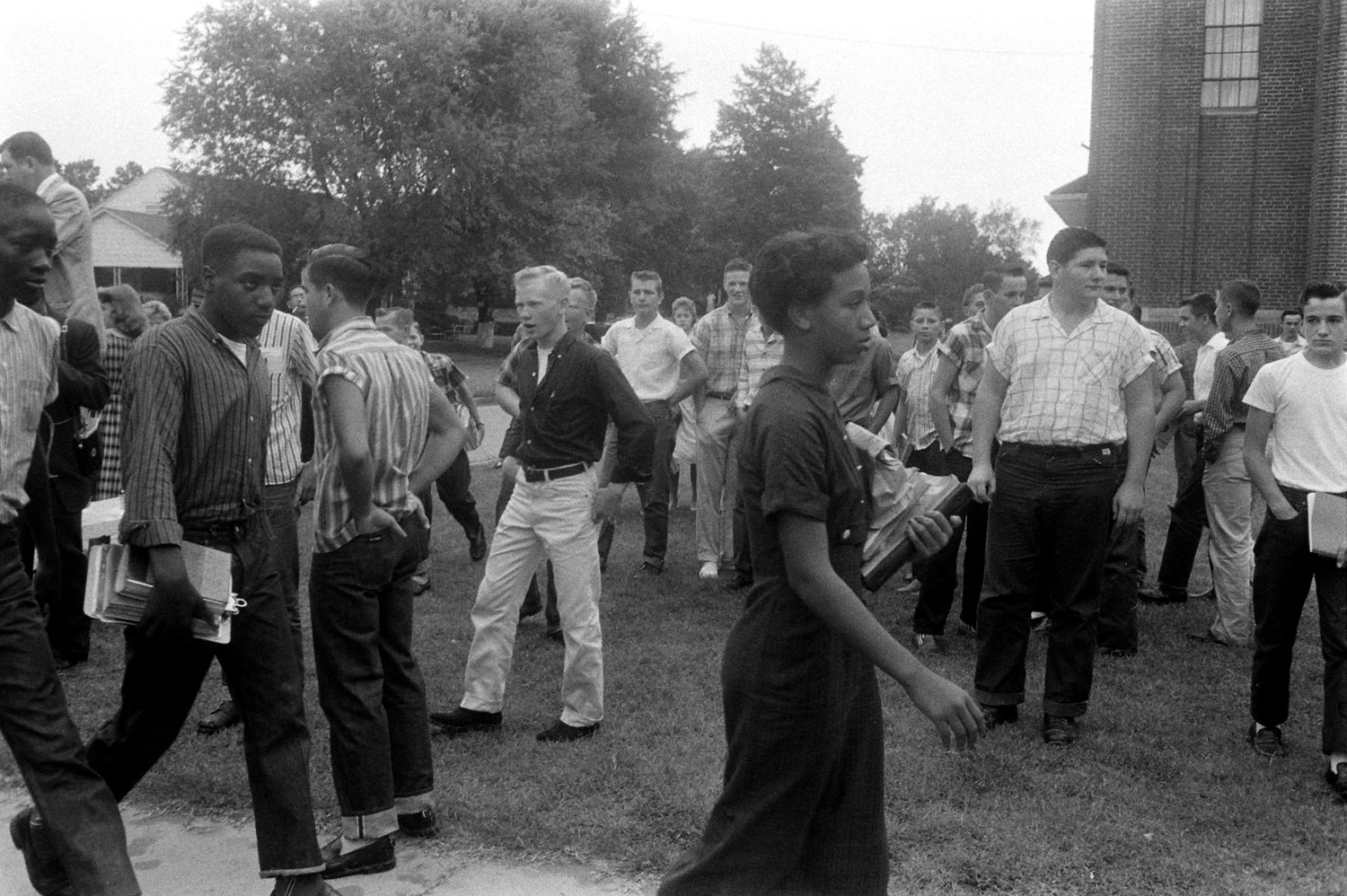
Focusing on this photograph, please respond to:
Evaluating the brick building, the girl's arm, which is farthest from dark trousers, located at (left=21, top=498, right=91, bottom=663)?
the brick building

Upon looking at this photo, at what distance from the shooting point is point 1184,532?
876 centimetres

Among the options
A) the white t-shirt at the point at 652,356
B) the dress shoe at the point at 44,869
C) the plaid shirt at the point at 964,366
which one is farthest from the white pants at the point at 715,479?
the dress shoe at the point at 44,869

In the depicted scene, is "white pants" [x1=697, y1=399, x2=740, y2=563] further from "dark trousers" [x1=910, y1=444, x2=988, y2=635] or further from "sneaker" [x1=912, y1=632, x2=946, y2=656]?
"sneaker" [x1=912, y1=632, x2=946, y2=656]

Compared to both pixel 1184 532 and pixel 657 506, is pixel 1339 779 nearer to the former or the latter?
pixel 1184 532

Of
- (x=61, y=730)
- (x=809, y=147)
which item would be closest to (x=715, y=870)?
(x=61, y=730)

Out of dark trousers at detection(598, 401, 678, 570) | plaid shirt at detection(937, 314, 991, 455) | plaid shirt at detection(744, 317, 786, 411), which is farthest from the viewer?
dark trousers at detection(598, 401, 678, 570)

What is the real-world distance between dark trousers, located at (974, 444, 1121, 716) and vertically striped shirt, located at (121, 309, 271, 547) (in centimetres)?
351

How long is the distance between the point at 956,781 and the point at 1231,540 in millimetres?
3597

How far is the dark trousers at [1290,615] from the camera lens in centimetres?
535

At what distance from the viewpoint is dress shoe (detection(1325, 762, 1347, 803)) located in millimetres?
5155

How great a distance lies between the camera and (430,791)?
4.77 m

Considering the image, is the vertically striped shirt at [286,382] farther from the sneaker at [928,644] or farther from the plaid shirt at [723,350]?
the plaid shirt at [723,350]

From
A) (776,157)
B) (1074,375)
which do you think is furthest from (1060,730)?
(776,157)

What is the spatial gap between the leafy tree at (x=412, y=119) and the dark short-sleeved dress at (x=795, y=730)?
1498 inches
